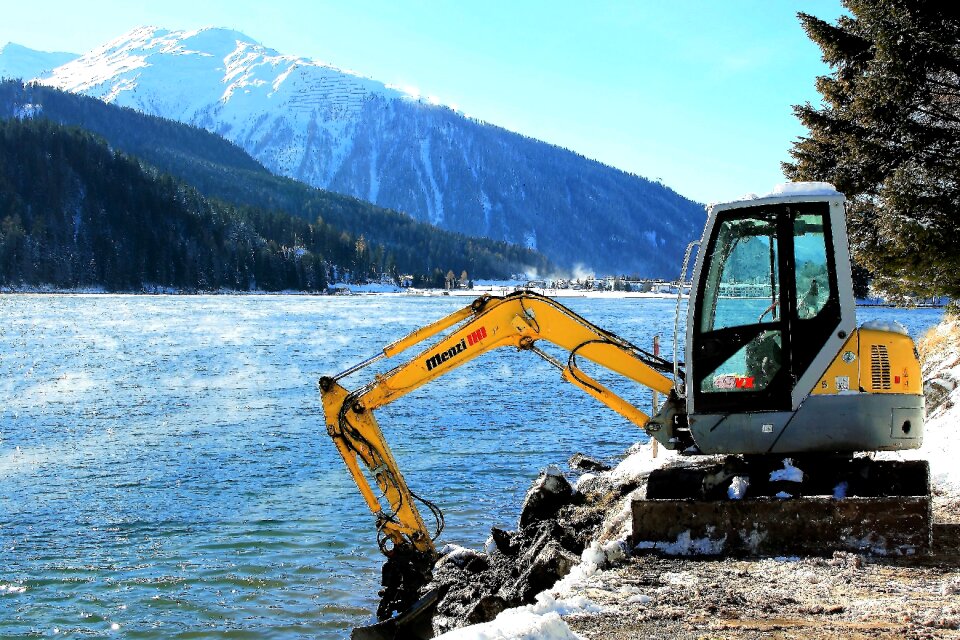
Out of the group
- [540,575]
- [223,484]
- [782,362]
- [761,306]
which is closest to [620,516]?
[540,575]

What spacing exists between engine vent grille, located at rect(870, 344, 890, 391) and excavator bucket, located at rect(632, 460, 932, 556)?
829mm

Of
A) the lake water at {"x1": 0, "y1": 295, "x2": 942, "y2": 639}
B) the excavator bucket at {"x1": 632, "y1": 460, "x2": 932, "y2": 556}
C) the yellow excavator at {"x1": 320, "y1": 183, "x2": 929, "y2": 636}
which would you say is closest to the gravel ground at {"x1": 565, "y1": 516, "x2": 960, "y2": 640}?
the excavator bucket at {"x1": 632, "y1": 460, "x2": 932, "y2": 556}

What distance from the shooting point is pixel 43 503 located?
17.4 meters

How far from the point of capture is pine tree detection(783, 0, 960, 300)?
17.8 metres

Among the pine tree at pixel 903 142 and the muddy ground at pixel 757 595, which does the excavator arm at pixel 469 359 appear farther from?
the pine tree at pixel 903 142

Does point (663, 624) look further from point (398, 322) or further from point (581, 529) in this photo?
point (398, 322)

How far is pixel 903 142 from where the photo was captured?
2005cm

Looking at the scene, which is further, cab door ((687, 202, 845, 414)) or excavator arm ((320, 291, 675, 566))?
excavator arm ((320, 291, 675, 566))

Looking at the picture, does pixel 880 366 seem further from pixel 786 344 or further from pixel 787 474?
pixel 787 474

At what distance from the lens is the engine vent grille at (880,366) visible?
351 inches

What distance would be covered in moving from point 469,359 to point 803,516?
362cm

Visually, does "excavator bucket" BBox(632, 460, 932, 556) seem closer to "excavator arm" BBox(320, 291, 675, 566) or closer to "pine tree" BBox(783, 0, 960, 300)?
"excavator arm" BBox(320, 291, 675, 566)

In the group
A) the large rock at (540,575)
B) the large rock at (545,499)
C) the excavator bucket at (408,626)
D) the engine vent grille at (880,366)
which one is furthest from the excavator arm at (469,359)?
the large rock at (545,499)

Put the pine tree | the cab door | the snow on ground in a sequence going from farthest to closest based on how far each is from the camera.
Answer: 1. the pine tree
2. the cab door
3. the snow on ground
